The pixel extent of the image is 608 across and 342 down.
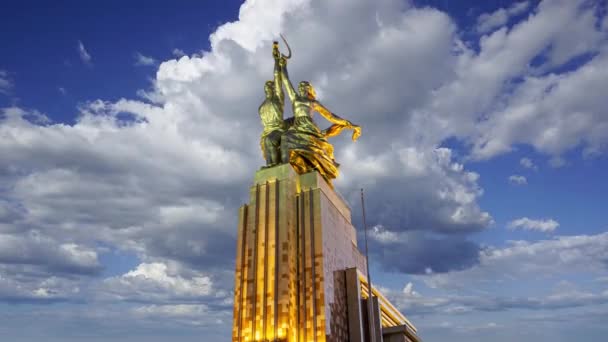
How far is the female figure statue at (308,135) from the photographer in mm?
32219

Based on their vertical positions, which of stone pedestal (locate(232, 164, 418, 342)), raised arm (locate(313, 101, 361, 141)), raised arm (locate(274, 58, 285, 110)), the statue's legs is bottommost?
stone pedestal (locate(232, 164, 418, 342))

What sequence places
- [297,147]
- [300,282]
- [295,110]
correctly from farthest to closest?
[295,110] < [297,147] < [300,282]

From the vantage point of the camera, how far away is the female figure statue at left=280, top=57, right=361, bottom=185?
32.2m

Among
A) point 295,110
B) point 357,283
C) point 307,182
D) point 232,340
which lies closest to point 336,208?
point 307,182

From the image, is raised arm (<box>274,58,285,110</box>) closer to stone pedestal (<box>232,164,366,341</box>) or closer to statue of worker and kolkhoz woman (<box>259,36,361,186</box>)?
statue of worker and kolkhoz woman (<box>259,36,361,186</box>)

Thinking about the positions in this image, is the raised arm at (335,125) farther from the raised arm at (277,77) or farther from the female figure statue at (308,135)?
the raised arm at (277,77)

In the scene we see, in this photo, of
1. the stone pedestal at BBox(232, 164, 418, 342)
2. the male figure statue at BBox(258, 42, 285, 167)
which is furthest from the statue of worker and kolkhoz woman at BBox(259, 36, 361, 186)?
the stone pedestal at BBox(232, 164, 418, 342)

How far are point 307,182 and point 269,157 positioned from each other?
3314mm

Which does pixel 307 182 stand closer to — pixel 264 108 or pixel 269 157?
pixel 269 157

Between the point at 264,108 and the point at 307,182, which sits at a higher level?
the point at 264,108

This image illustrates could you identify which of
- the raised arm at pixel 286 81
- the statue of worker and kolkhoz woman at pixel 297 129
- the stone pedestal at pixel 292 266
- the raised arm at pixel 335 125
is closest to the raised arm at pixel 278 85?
the statue of worker and kolkhoz woman at pixel 297 129

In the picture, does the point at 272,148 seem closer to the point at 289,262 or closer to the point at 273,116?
the point at 273,116

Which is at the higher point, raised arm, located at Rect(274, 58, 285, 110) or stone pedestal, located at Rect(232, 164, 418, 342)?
raised arm, located at Rect(274, 58, 285, 110)

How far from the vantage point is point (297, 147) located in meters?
32.1
